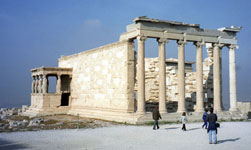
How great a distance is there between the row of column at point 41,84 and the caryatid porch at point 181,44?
388 inches

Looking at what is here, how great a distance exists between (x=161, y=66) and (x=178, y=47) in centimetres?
216

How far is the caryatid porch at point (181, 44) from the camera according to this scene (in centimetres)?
2003

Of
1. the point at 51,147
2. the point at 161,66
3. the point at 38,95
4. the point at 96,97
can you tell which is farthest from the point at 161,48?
the point at 38,95

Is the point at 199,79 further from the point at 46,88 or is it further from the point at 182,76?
the point at 46,88

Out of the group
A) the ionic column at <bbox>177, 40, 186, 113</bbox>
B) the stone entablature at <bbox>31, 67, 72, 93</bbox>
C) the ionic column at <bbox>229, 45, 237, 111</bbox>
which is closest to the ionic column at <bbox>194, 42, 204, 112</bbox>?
the ionic column at <bbox>177, 40, 186, 113</bbox>

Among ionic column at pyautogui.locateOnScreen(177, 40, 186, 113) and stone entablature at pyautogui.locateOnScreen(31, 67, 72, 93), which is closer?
ionic column at pyautogui.locateOnScreen(177, 40, 186, 113)

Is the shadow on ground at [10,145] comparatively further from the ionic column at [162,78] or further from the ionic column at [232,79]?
the ionic column at [232,79]

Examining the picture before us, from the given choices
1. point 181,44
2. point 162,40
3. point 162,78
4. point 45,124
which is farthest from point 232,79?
point 45,124

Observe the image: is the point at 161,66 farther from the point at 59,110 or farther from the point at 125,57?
the point at 59,110

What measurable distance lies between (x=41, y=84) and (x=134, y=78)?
11.6 meters

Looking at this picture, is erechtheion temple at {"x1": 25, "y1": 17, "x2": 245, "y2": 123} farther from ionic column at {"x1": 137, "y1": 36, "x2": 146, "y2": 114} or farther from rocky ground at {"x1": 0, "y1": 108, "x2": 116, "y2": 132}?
rocky ground at {"x1": 0, "y1": 108, "x2": 116, "y2": 132}

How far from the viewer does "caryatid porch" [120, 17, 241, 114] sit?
2003cm

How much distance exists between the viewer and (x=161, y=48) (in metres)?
21.1

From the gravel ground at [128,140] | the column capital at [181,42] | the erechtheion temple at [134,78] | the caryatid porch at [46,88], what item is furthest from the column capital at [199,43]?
the caryatid porch at [46,88]
